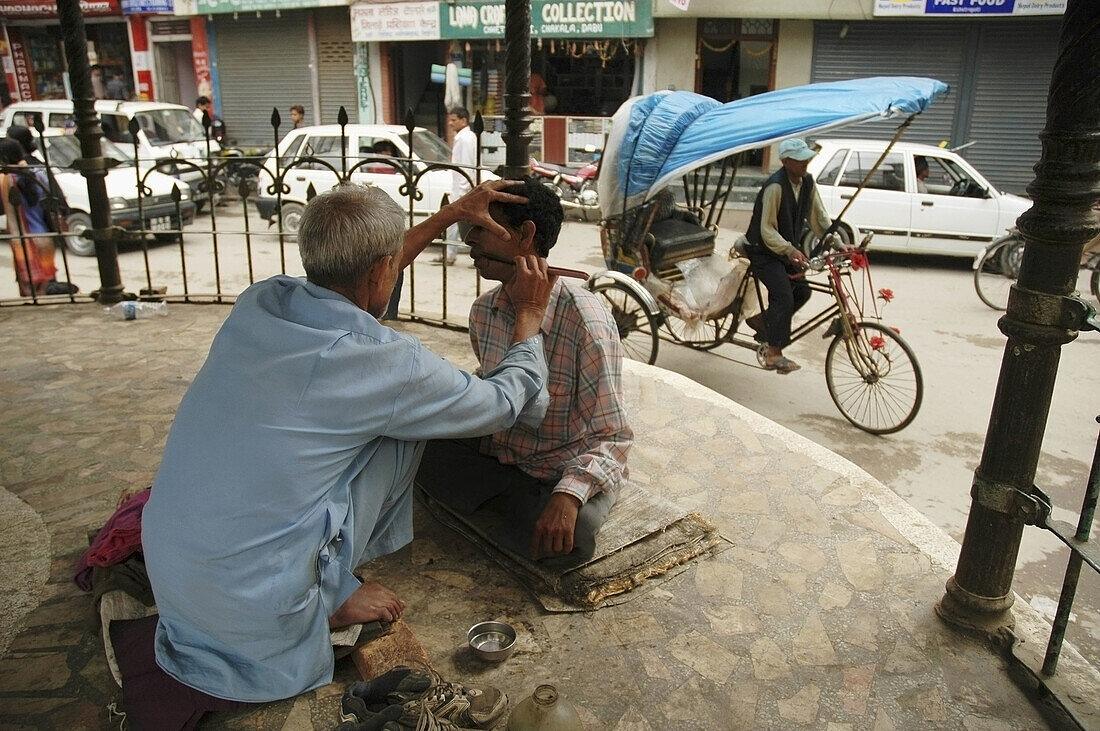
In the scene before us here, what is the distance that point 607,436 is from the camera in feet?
9.08

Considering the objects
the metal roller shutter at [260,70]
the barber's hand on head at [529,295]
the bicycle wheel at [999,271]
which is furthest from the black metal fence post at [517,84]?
the metal roller shutter at [260,70]

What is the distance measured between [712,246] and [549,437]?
4449mm

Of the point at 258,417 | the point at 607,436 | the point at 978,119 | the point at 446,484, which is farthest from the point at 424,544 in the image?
the point at 978,119

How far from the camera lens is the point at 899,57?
15.1 metres

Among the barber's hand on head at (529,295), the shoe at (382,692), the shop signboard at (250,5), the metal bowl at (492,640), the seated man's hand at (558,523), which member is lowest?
the metal bowl at (492,640)

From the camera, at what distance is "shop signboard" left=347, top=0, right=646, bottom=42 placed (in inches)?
612

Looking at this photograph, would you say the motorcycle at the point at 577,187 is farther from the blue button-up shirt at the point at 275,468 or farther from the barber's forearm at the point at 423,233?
the blue button-up shirt at the point at 275,468

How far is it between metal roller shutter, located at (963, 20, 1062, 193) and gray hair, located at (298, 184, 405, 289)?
1534 cm

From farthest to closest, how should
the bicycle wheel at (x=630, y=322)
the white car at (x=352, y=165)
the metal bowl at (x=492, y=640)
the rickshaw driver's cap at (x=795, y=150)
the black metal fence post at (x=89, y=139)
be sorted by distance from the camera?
the white car at (x=352, y=165)
the bicycle wheel at (x=630, y=322)
the rickshaw driver's cap at (x=795, y=150)
the black metal fence post at (x=89, y=139)
the metal bowl at (x=492, y=640)

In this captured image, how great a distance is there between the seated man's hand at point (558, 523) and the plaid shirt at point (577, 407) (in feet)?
0.11

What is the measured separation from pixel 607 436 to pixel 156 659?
4.87 feet

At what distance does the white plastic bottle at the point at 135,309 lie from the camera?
6172mm

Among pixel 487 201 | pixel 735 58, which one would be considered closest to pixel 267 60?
pixel 735 58

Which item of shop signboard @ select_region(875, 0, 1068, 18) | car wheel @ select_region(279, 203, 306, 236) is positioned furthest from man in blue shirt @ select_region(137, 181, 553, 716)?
shop signboard @ select_region(875, 0, 1068, 18)
